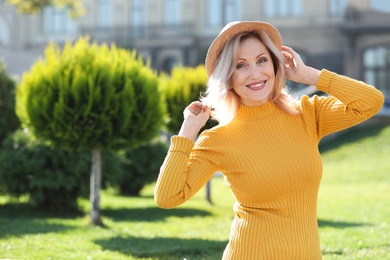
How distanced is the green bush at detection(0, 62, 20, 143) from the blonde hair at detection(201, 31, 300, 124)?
11.0m

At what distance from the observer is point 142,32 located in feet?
139

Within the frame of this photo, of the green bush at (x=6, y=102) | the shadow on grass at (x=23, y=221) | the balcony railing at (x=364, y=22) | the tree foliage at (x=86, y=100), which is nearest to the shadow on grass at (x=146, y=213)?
the shadow on grass at (x=23, y=221)

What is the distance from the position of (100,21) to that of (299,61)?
4128 centimetres

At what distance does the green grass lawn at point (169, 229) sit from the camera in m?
8.32

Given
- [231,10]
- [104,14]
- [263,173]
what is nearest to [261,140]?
[263,173]

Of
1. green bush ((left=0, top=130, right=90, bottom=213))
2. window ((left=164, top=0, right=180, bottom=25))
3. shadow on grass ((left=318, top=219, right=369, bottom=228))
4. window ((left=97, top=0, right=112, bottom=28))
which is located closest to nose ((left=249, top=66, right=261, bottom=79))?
shadow on grass ((left=318, top=219, right=369, bottom=228))

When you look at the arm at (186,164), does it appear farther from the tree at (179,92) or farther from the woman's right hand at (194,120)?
the tree at (179,92)

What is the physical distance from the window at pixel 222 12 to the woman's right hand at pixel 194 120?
38.5 meters

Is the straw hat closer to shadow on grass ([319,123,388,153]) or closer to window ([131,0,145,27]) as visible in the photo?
shadow on grass ([319,123,388,153])

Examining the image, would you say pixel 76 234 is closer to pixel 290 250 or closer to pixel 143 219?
pixel 143 219

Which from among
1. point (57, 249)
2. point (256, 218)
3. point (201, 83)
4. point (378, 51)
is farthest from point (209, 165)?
point (378, 51)

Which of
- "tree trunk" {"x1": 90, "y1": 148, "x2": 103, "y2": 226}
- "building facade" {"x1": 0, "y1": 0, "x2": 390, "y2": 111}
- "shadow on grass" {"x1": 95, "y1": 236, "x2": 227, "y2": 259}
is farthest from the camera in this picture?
"building facade" {"x1": 0, "y1": 0, "x2": 390, "y2": 111}

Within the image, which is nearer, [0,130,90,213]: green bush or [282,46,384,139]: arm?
[282,46,384,139]: arm

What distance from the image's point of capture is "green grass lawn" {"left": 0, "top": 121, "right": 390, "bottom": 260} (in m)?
8.32
